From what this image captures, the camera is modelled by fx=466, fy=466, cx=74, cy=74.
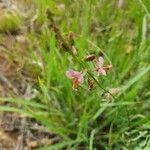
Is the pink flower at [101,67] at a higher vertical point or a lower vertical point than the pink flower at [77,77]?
higher

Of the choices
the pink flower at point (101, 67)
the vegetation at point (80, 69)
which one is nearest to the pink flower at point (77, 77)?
the pink flower at point (101, 67)

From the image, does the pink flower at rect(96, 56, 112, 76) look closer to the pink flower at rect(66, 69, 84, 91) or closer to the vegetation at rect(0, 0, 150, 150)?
the pink flower at rect(66, 69, 84, 91)

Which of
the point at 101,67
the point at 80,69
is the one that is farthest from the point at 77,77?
the point at 80,69

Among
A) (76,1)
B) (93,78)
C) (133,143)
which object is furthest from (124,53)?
(93,78)

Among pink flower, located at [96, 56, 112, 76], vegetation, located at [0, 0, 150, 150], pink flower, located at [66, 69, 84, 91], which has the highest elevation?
vegetation, located at [0, 0, 150, 150]

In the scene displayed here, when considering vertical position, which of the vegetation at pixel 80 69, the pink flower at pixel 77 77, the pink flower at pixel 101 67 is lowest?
the pink flower at pixel 77 77

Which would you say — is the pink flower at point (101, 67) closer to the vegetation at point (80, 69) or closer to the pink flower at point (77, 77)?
the pink flower at point (77, 77)

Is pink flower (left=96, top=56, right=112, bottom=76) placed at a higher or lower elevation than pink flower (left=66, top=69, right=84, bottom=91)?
higher

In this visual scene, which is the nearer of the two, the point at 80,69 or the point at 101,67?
the point at 101,67

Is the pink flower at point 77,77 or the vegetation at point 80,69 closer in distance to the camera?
the pink flower at point 77,77

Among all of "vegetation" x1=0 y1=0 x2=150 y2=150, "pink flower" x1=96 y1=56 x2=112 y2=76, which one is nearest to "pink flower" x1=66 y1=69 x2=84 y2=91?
"pink flower" x1=96 y1=56 x2=112 y2=76

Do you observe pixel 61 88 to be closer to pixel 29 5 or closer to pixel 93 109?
pixel 93 109

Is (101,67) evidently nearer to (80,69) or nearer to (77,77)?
(77,77)
